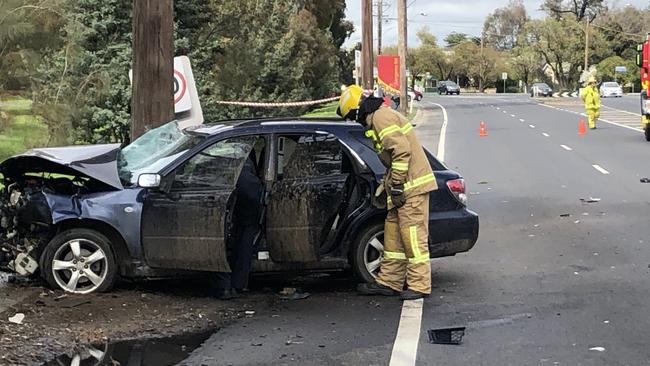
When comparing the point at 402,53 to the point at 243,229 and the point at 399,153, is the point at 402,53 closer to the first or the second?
the point at 399,153

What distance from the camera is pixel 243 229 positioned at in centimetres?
693

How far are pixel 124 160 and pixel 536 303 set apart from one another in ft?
12.6

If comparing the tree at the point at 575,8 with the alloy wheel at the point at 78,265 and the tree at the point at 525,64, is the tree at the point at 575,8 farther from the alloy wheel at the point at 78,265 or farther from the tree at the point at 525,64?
the alloy wheel at the point at 78,265

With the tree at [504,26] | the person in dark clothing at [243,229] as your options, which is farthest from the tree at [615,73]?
the person in dark clothing at [243,229]

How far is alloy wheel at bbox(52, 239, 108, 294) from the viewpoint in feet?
22.7

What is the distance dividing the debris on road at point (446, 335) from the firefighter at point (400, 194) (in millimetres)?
969

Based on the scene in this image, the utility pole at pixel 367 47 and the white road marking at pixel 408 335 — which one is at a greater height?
the utility pole at pixel 367 47

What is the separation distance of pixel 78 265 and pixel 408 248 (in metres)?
2.77

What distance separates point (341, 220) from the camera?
721 centimetres

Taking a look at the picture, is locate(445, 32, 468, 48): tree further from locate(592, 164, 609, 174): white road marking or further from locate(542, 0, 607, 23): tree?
locate(592, 164, 609, 174): white road marking

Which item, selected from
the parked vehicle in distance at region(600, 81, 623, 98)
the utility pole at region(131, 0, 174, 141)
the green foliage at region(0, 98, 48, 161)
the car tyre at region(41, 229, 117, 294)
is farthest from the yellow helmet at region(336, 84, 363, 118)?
the parked vehicle in distance at region(600, 81, 623, 98)

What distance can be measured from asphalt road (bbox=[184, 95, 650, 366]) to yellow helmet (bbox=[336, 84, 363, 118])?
161 cm

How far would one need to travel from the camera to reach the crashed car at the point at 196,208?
268 inches

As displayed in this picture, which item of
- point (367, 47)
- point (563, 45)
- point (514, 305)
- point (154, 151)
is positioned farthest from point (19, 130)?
point (563, 45)
